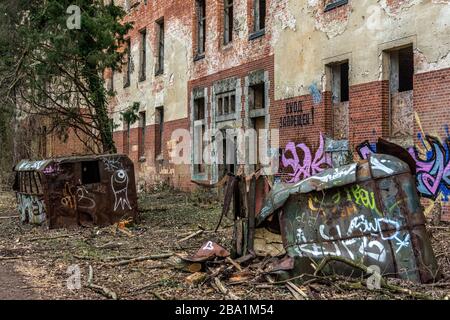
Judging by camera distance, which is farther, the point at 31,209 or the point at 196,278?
the point at 31,209

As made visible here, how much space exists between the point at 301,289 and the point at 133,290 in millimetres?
1992

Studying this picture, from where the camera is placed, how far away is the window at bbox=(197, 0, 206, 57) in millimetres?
21000

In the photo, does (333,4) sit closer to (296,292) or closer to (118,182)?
(118,182)

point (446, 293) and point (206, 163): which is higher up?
point (206, 163)

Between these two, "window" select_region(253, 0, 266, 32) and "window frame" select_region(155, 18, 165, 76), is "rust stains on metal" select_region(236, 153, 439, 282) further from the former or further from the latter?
"window frame" select_region(155, 18, 165, 76)

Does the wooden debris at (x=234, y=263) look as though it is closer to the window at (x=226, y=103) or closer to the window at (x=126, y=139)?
the window at (x=226, y=103)

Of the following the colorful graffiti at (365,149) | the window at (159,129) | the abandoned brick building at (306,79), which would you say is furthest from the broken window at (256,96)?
the window at (159,129)

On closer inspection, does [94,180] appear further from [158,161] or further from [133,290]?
[158,161]

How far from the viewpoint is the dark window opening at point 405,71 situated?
13039mm

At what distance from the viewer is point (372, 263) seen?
20.4 feet

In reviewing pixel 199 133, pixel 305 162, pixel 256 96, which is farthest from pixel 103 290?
pixel 199 133

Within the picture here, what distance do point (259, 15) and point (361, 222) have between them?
12.6 m

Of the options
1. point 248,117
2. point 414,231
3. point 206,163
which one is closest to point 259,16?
point 248,117

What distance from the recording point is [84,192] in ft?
40.4
